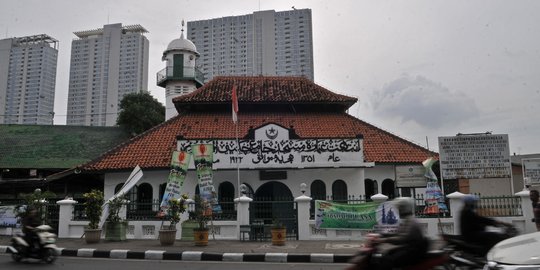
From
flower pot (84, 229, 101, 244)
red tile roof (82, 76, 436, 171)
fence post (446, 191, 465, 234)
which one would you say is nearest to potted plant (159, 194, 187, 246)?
flower pot (84, 229, 101, 244)

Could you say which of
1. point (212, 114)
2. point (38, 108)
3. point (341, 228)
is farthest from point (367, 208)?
point (38, 108)

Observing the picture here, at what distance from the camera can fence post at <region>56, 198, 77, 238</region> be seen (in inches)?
618

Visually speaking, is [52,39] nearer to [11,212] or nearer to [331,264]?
[11,212]

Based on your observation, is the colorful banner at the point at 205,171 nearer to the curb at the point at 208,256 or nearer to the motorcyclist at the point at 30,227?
the curb at the point at 208,256

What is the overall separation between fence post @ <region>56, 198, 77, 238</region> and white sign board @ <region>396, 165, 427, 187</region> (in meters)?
12.8

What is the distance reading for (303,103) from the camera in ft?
74.9

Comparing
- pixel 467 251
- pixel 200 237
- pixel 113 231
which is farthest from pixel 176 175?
pixel 467 251

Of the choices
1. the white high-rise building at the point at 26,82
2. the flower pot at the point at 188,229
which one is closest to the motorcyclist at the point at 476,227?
the flower pot at the point at 188,229

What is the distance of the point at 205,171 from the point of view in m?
16.2

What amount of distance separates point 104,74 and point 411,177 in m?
42.9

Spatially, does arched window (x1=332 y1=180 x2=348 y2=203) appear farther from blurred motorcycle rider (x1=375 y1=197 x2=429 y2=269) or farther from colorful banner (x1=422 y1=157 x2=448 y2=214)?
blurred motorcycle rider (x1=375 y1=197 x2=429 y2=269)

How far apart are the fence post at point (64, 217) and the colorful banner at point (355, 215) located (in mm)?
8980

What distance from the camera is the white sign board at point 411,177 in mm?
17719

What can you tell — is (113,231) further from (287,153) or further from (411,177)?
(411,177)
